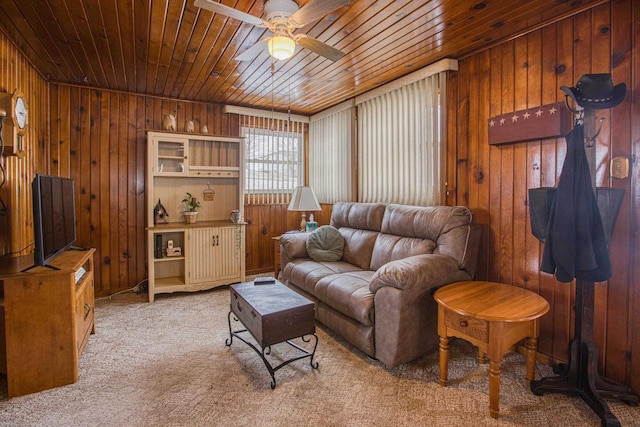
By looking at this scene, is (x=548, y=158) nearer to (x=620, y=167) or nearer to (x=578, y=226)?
(x=620, y=167)

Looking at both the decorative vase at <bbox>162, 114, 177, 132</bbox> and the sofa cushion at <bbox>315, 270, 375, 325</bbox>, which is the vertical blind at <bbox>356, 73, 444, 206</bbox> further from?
the decorative vase at <bbox>162, 114, 177, 132</bbox>

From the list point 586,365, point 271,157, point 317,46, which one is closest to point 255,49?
point 317,46

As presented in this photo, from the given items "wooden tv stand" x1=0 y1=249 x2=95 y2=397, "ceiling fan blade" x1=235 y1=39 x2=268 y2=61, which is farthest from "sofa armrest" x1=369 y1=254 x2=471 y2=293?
"wooden tv stand" x1=0 y1=249 x2=95 y2=397

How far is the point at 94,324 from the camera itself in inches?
116

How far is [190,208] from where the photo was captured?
4.22 m

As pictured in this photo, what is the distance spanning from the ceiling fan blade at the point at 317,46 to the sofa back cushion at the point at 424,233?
4.99ft

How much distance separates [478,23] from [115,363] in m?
3.59

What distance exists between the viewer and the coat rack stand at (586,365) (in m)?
1.88

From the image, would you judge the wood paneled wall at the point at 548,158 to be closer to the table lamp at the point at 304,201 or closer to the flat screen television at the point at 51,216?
the table lamp at the point at 304,201

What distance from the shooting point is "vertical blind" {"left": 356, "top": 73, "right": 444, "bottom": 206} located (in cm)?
321

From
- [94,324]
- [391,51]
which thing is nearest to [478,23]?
[391,51]

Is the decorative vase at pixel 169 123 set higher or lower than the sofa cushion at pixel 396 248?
higher

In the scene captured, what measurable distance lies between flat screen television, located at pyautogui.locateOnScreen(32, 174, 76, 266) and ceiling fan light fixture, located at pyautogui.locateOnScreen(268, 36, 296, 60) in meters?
1.69

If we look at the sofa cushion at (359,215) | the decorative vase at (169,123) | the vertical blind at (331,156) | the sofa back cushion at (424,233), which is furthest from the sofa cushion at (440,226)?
the decorative vase at (169,123)
